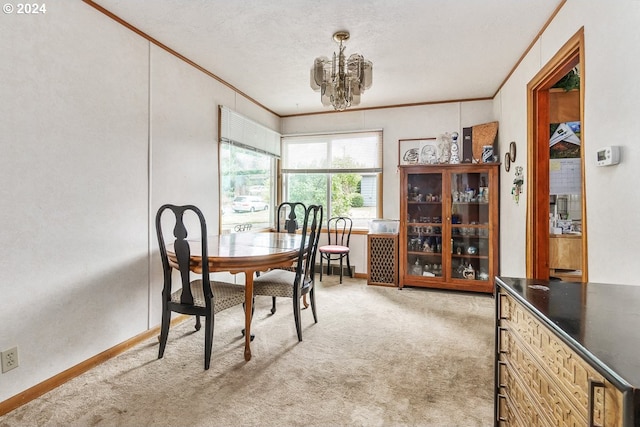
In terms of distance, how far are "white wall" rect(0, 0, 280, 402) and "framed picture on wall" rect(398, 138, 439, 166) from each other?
282 centimetres

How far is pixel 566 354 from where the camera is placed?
2.68 feet

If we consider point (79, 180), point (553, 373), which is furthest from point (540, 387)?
point (79, 180)

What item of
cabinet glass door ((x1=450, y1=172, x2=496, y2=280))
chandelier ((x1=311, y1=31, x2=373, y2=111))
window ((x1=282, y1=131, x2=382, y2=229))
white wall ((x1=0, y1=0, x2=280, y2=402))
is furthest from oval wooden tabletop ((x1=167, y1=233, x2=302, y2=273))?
cabinet glass door ((x1=450, y1=172, x2=496, y2=280))

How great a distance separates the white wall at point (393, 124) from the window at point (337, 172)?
122mm

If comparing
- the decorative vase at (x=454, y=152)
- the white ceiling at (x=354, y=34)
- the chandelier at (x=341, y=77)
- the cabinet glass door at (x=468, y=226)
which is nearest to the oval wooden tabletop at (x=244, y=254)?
the chandelier at (x=341, y=77)

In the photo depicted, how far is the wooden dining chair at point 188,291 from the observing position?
77.4 inches

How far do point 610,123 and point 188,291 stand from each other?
8.36ft

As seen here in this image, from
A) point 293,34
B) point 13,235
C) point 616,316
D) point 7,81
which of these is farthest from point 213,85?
point 616,316

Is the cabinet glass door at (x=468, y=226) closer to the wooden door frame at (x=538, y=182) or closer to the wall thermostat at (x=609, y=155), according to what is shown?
the wooden door frame at (x=538, y=182)

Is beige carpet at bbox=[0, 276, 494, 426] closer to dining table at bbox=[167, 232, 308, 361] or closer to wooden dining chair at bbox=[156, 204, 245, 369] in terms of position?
wooden dining chair at bbox=[156, 204, 245, 369]

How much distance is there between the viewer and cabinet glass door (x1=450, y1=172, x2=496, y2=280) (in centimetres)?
385

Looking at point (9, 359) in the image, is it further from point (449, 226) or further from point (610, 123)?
point (449, 226)

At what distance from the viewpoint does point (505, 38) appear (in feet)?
8.29

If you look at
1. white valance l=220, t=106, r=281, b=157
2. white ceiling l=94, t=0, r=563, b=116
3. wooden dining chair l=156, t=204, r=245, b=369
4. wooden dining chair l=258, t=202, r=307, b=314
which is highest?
white ceiling l=94, t=0, r=563, b=116
